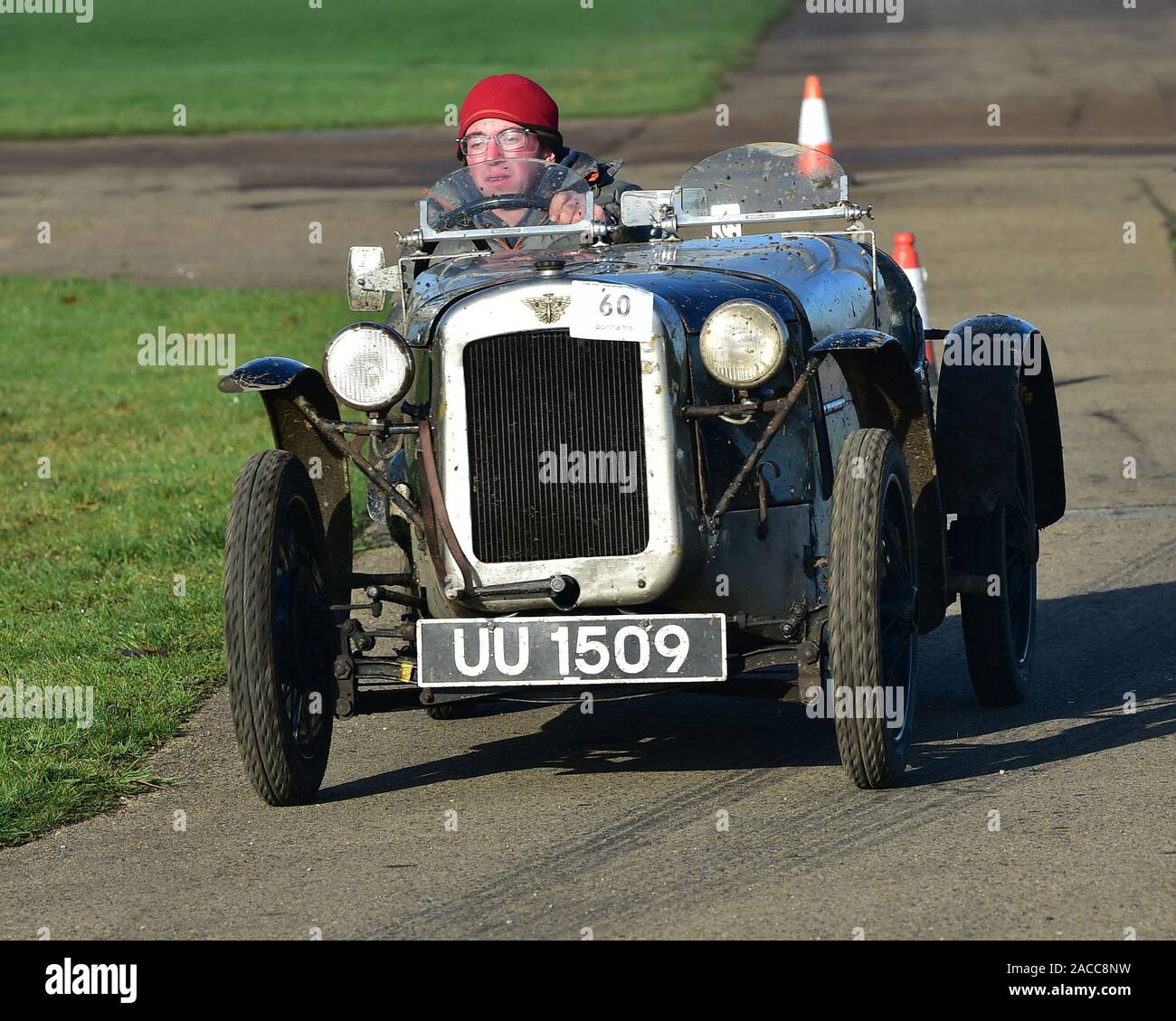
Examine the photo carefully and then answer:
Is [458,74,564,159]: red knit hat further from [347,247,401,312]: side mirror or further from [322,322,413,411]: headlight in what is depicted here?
[322,322,413,411]: headlight

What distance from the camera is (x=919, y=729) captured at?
661cm

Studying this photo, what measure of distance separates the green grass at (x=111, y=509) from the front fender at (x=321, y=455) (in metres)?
0.88

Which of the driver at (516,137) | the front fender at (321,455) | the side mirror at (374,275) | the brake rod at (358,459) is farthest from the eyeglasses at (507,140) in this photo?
the brake rod at (358,459)

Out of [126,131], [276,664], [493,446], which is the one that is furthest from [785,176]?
[126,131]

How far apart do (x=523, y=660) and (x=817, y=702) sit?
81cm

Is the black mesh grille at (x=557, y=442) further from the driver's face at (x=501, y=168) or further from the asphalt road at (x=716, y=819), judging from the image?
the driver's face at (x=501, y=168)

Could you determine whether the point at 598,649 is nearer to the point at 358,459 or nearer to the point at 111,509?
the point at 358,459

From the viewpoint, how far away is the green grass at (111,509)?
6676 mm

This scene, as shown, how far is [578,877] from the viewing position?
5.19m

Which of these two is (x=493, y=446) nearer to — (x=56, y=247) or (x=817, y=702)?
(x=817, y=702)

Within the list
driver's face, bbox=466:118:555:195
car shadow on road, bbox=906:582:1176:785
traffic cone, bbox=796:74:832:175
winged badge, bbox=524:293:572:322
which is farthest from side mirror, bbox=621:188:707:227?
traffic cone, bbox=796:74:832:175

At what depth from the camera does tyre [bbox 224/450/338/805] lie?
5.68 m
